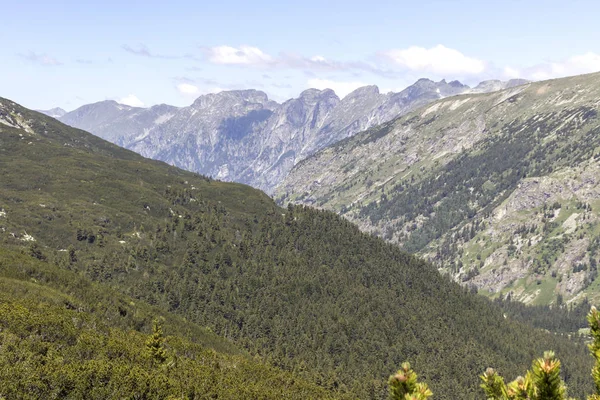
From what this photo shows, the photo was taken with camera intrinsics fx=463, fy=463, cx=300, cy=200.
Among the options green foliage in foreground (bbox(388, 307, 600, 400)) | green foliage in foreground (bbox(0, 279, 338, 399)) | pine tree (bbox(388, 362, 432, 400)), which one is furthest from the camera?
green foliage in foreground (bbox(0, 279, 338, 399))

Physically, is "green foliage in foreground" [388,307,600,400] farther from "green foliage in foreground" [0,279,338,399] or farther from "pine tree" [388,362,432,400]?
"green foliage in foreground" [0,279,338,399]

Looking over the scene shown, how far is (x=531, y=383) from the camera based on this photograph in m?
13.4

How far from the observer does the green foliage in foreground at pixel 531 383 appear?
41.3 feet

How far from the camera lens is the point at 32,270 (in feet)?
631

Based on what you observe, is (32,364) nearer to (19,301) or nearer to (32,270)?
(19,301)

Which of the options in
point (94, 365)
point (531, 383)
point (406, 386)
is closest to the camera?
point (531, 383)

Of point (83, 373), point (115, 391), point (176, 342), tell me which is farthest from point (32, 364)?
point (176, 342)

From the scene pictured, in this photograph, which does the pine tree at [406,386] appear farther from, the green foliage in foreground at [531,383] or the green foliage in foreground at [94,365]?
the green foliage in foreground at [94,365]

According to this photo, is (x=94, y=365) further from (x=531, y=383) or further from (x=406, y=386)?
(x=531, y=383)

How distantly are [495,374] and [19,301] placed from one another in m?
140

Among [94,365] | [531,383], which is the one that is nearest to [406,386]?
[531,383]

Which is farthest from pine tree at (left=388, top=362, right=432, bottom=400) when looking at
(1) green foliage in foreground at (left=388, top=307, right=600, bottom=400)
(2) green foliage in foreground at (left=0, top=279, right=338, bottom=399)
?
(2) green foliage in foreground at (left=0, top=279, right=338, bottom=399)

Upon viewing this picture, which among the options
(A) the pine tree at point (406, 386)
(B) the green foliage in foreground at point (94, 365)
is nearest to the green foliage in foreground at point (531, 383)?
(A) the pine tree at point (406, 386)

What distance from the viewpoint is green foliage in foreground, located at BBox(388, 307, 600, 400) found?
12.6 m
